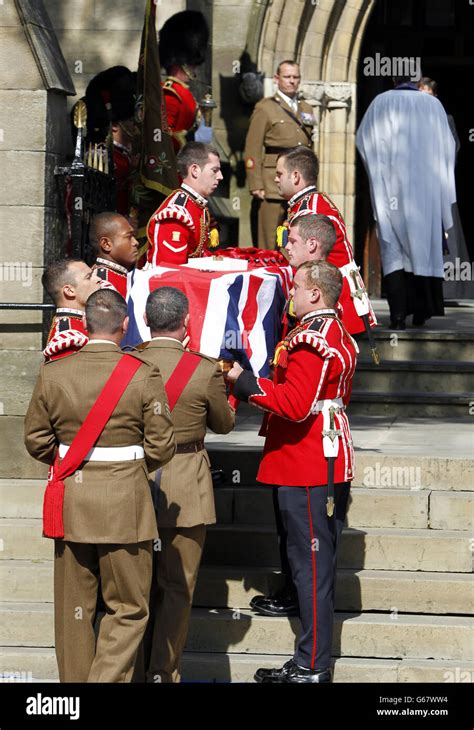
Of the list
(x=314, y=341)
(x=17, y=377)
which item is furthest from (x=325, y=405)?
(x=17, y=377)

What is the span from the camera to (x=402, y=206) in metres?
12.3

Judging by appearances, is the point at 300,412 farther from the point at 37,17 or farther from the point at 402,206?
the point at 402,206

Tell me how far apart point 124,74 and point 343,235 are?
10.7 feet

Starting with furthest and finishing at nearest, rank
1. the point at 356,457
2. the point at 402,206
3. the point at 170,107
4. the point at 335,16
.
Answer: the point at 335,16 → the point at 402,206 → the point at 170,107 → the point at 356,457

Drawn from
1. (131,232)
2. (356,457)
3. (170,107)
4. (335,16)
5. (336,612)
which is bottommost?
(336,612)

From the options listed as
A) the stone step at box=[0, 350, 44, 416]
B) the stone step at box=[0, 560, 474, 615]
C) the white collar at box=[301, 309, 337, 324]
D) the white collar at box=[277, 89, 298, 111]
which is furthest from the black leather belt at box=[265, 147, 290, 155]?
the white collar at box=[301, 309, 337, 324]

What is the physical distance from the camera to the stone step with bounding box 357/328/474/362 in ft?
37.4

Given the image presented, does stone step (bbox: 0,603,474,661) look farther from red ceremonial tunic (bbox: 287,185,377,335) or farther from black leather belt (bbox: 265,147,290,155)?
black leather belt (bbox: 265,147,290,155)

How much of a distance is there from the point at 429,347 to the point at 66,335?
4.61m

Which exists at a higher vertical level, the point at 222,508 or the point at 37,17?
the point at 37,17

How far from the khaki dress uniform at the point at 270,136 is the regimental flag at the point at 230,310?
5794mm

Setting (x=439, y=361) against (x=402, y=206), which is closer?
(x=439, y=361)

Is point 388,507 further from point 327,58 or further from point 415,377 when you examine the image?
point 327,58

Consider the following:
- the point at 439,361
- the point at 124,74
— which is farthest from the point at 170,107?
the point at 439,361
